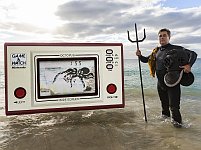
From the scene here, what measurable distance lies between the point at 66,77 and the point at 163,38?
6.47ft

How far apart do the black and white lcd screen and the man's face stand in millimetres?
1348

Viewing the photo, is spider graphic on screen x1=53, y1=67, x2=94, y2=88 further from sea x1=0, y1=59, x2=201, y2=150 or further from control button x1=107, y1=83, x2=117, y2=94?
sea x1=0, y1=59, x2=201, y2=150

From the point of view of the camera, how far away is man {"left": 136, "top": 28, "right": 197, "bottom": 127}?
4987mm

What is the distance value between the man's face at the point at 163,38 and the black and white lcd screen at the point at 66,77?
135 centimetres

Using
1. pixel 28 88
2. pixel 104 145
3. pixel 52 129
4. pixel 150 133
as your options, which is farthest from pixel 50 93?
pixel 150 133

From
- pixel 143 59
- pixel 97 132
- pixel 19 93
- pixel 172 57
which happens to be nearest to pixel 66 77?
pixel 19 93

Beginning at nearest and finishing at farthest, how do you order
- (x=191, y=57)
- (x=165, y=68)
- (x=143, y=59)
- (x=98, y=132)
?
(x=98, y=132)
(x=191, y=57)
(x=165, y=68)
(x=143, y=59)

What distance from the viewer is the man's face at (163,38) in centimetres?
528

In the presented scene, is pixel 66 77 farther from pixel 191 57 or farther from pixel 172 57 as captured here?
pixel 191 57

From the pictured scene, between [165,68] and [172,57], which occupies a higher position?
[172,57]

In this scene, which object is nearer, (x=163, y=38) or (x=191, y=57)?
(x=191, y=57)

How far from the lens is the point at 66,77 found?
15.9 ft

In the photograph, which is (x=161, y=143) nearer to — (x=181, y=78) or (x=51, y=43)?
(x=181, y=78)

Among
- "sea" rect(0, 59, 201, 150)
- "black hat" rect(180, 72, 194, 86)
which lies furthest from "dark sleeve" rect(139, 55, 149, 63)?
"sea" rect(0, 59, 201, 150)
